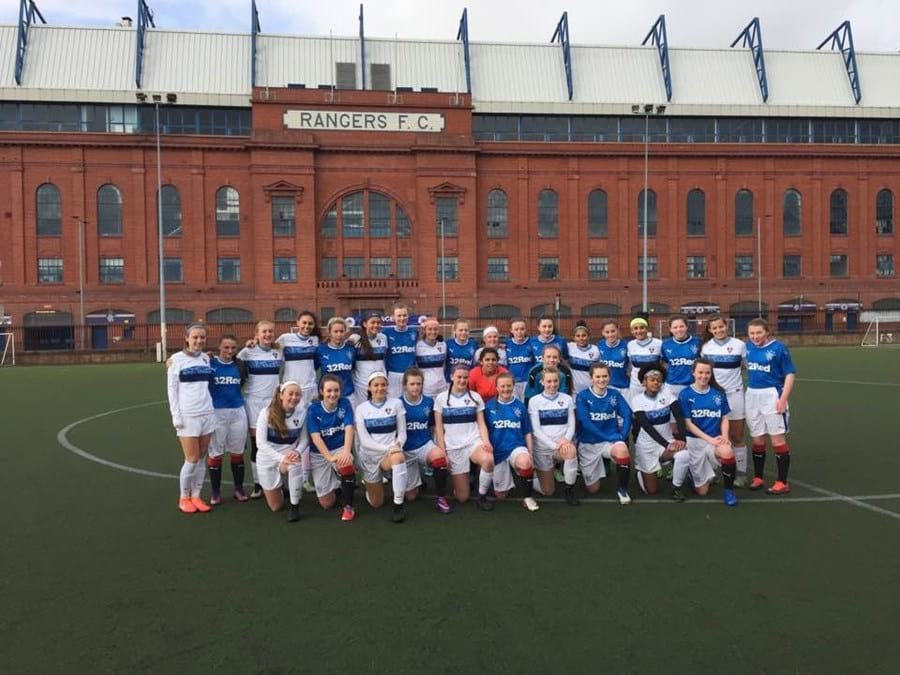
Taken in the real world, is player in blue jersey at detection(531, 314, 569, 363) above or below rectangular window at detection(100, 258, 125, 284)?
below

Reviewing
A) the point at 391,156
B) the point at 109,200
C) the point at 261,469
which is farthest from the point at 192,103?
the point at 261,469

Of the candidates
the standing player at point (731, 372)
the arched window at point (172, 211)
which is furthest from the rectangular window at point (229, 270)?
the standing player at point (731, 372)

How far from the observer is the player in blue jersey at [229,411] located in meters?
6.33

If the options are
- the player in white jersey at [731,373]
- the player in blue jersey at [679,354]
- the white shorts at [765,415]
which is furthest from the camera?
the player in blue jersey at [679,354]

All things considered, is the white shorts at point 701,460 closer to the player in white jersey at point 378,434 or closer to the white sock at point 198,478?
the player in white jersey at point 378,434

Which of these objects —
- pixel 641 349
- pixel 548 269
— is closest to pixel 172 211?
pixel 548 269

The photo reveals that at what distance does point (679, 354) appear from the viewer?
7.26 m

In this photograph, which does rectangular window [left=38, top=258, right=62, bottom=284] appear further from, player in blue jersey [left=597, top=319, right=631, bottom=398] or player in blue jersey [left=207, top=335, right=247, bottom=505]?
player in blue jersey [left=597, top=319, right=631, bottom=398]

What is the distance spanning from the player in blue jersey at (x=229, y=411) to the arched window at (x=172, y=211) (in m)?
38.3

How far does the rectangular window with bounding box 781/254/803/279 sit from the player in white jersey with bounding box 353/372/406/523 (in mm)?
47653

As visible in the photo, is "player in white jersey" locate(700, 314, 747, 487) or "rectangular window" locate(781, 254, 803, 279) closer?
"player in white jersey" locate(700, 314, 747, 487)

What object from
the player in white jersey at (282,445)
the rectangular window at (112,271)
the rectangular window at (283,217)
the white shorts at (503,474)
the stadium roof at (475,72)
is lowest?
the white shorts at (503,474)

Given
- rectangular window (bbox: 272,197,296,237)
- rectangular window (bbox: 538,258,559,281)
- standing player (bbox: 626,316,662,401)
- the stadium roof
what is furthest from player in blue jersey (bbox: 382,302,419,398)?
the stadium roof

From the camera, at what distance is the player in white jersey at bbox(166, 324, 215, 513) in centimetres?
588
